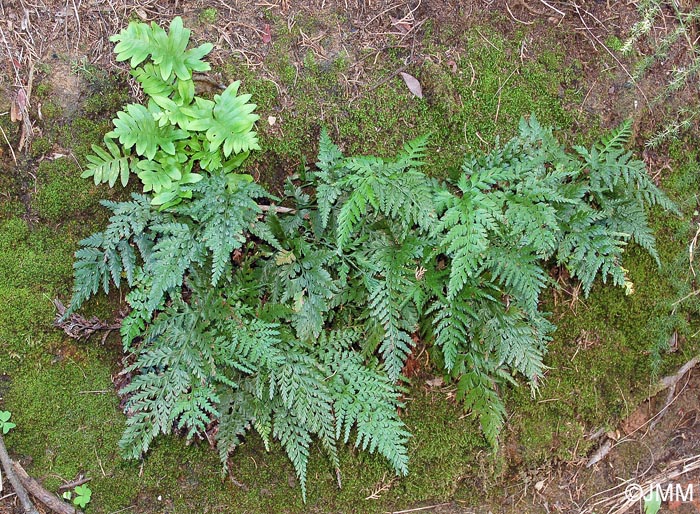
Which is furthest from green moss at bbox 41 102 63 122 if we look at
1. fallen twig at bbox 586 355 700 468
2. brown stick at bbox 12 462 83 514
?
fallen twig at bbox 586 355 700 468

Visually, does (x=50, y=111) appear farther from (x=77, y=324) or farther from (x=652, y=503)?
(x=652, y=503)

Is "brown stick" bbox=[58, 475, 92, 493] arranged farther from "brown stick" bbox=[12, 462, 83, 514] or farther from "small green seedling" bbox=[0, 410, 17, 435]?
"small green seedling" bbox=[0, 410, 17, 435]

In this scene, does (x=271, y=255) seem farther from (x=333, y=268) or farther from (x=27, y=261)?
(x=27, y=261)

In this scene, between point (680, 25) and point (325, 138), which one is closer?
point (325, 138)

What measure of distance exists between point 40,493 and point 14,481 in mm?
179

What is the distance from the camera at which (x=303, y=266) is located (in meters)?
3.88

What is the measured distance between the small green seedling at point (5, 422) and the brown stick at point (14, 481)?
2.5 inches

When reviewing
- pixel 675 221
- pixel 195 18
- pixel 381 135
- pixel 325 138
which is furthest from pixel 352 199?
pixel 675 221

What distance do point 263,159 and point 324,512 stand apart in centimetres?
249

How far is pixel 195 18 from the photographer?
404 centimetres

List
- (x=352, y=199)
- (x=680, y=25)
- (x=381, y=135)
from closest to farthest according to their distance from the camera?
1. (x=352, y=199)
2. (x=381, y=135)
3. (x=680, y=25)

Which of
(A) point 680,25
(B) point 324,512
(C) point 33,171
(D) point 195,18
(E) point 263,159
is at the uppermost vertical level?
Answer: (A) point 680,25

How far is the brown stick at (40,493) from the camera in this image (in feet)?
12.7

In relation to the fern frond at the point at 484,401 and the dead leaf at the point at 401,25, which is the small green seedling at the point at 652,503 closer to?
the fern frond at the point at 484,401
